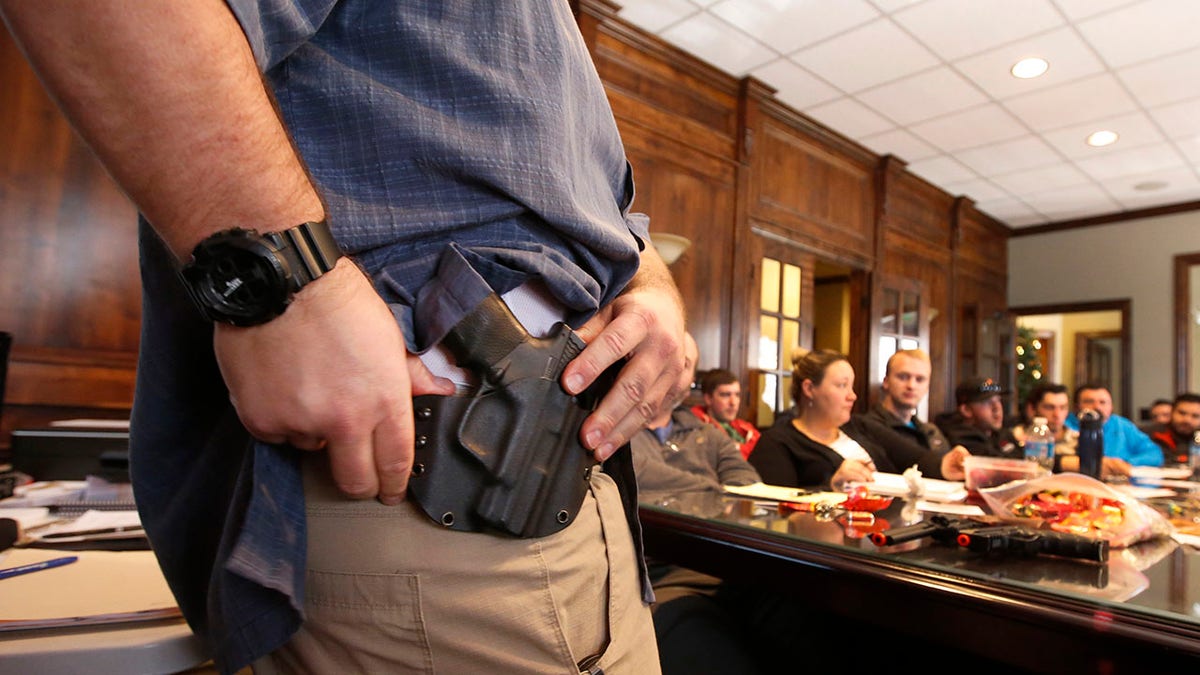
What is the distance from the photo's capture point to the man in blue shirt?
40cm

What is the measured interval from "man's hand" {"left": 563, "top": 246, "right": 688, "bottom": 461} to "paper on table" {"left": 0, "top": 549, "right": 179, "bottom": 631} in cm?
45

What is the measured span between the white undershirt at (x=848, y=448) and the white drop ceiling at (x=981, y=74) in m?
2.08

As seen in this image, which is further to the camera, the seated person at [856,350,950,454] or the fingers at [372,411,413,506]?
the seated person at [856,350,950,454]

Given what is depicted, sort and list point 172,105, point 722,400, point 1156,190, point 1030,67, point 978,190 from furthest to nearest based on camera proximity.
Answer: point 978,190, point 1156,190, point 1030,67, point 722,400, point 172,105

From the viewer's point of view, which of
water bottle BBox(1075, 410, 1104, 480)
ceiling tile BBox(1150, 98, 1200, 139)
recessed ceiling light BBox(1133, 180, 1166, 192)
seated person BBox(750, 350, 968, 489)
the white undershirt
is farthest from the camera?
recessed ceiling light BBox(1133, 180, 1166, 192)

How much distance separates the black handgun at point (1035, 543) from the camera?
95 centimetres

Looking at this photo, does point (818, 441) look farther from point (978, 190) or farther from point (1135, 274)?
point (1135, 274)

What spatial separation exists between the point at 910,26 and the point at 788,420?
7.12 ft

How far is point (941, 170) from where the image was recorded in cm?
559

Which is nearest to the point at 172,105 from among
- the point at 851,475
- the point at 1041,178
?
the point at 851,475

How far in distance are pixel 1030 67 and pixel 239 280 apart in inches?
183

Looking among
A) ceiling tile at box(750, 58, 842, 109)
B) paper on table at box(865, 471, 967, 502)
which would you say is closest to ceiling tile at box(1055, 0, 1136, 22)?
ceiling tile at box(750, 58, 842, 109)

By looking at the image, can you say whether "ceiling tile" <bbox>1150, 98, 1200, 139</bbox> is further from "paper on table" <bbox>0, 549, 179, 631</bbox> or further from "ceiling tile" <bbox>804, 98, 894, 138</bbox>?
"paper on table" <bbox>0, 549, 179, 631</bbox>

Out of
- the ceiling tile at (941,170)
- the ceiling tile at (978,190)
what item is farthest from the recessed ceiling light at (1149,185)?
the ceiling tile at (941,170)
